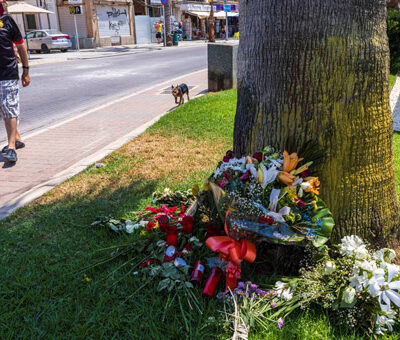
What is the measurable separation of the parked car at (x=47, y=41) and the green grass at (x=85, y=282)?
27823 millimetres

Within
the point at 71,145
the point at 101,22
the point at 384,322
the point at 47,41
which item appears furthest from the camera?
the point at 101,22

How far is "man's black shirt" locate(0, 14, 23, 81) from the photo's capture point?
546 centimetres

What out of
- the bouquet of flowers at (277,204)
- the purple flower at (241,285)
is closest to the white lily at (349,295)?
the bouquet of flowers at (277,204)

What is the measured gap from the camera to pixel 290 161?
259cm

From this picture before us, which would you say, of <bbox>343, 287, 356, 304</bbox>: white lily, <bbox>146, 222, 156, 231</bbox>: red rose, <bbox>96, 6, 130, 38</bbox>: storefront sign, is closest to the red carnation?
<bbox>146, 222, 156, 231</bbox>: red rose

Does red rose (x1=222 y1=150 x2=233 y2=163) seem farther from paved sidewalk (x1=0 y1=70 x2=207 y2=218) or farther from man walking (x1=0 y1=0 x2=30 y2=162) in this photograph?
man walking (x1=0 y1=0 x2=30 y2=162)

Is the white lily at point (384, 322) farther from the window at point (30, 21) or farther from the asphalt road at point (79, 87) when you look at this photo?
the window at point (30, 21)

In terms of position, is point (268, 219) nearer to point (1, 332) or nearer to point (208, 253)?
point (208, 253)

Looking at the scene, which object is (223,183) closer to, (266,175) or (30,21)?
(266,175)

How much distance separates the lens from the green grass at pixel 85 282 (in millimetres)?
2400

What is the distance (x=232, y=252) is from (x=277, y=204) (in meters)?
0.39

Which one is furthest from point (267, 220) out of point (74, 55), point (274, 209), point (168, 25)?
point (168, 25)

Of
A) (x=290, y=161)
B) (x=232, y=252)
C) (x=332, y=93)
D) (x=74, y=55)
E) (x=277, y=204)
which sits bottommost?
(x=74, y=55)

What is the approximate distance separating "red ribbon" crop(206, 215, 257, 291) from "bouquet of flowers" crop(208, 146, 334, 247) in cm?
5
